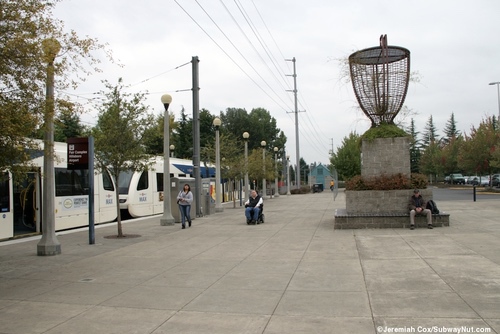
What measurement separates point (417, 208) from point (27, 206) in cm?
1181

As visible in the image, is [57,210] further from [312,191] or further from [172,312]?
[312,191]

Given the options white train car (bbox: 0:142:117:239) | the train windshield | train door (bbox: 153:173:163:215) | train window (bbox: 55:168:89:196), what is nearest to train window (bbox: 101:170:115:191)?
white train car (bbox: 0:142:117:239)

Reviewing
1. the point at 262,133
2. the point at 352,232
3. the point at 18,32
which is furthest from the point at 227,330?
the point at 262,133

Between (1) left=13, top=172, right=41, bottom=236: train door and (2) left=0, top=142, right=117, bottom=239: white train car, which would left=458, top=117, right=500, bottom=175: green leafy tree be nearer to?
(2) left=0, top=142, right=117, bottom=239: white train car

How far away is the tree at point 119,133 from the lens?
12.9 metres

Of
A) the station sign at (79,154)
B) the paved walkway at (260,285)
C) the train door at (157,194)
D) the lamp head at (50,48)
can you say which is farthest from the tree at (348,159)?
the lamp head at (50,48)

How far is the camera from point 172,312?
5672 millimetres

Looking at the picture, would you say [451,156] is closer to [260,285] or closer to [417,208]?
[417,208]

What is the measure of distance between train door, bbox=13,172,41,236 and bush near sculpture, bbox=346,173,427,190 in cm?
981

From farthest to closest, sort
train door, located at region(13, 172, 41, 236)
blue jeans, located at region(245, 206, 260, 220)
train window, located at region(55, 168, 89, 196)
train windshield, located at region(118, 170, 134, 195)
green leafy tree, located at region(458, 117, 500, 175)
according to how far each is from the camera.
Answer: green leafy tree, located at region(458, 117, 500, 175), train windshield, located at region(118, 170, 134, 195), blue jeans, located at region(245, 206, 260, 220), train window, located at region(55, 168, 89, 196), train door, located at region(13, 172, 41, 236)

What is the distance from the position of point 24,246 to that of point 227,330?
8.61 metres

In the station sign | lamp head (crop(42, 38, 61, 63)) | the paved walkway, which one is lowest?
the paved walkway

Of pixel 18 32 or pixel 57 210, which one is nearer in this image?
pixel 18 32

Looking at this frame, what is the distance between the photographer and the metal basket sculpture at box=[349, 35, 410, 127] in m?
15.7
